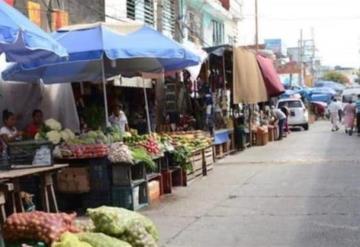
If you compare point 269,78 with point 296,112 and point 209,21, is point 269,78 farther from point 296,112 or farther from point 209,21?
point 209,21

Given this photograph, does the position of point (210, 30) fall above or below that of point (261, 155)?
above

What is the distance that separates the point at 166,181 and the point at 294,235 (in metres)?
4.15

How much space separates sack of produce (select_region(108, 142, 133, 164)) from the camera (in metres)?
9.81

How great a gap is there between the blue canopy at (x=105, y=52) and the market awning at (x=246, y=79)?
651 cm

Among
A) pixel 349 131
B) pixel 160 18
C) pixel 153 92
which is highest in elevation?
pixel 160 18

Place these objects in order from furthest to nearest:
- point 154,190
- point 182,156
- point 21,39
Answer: point 182,156
point 154,190
point 21,39

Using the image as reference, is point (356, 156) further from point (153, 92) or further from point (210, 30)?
point (210, 30)

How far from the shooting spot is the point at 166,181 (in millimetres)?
11867

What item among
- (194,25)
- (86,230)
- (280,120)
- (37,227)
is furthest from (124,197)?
(194,25)

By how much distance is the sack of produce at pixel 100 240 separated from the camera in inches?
192

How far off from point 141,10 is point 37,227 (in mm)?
16850

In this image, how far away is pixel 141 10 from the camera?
70.1 feet

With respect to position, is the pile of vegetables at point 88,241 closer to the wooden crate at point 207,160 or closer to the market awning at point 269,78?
the wooden crate at point 207,160

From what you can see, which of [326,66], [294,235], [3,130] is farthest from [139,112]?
[326,66]
